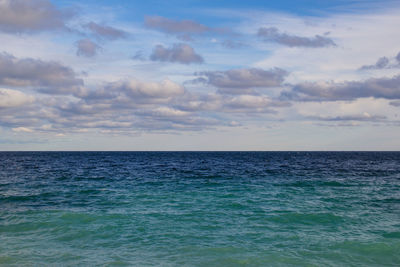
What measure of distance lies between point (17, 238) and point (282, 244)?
544 inches

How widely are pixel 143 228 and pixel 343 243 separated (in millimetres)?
10816

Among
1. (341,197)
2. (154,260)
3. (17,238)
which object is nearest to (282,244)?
(154,260)

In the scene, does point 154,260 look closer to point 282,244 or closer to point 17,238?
point 282,244

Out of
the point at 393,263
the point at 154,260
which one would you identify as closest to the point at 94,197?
the point at 154,260

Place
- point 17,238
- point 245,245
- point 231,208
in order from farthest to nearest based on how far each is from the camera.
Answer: point 231,208 → point 17,238 → point 245,245

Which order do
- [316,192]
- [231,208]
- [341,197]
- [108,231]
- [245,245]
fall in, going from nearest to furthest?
[245,245], [108,231], [231,208], [341,197], [316,192]

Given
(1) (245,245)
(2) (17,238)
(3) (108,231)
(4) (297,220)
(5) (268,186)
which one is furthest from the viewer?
(5) (268,186)

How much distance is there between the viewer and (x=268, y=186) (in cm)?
3628

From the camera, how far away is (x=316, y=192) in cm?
3197

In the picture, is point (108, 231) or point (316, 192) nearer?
point (108, 231)

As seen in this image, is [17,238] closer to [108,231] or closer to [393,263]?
[108,231]

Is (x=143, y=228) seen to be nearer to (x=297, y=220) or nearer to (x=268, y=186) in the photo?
(x=297, y=220)

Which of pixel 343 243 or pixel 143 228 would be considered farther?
pixel 143 228

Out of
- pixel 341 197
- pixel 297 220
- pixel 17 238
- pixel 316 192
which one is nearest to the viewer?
pixel 17 238
